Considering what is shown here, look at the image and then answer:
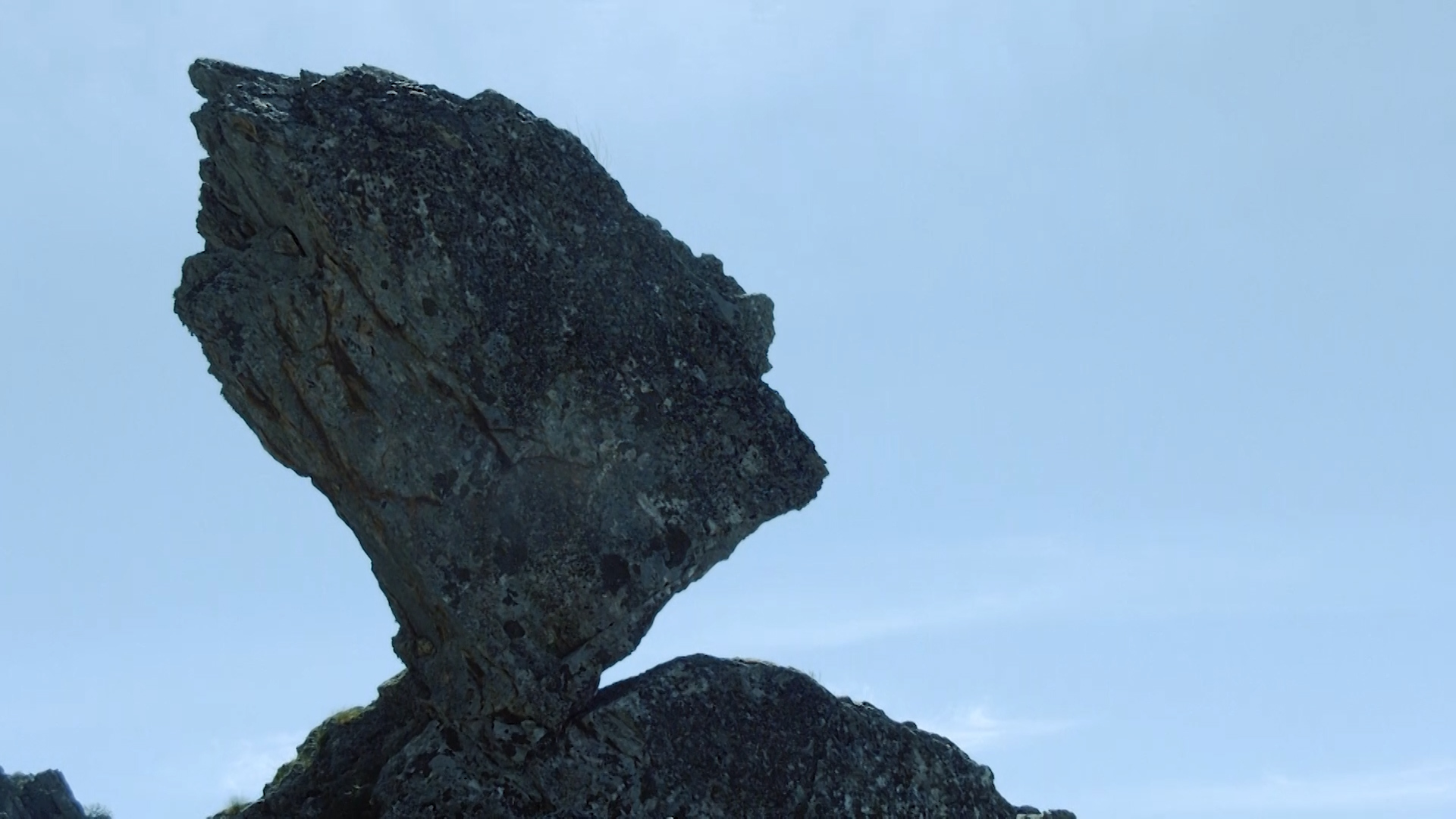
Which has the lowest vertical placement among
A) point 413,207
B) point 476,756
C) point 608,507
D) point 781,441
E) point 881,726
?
point 476,756

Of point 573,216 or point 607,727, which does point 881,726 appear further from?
point 573,216

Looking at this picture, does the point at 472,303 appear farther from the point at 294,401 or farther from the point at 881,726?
the point at 881,726

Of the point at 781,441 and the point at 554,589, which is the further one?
the point at 781,441

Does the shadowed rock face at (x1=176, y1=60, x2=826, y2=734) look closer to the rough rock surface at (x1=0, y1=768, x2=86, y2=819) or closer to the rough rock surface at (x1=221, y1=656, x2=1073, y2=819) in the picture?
the rough rock surface at (x1=221, y1=656, x2=1073, y2=819)

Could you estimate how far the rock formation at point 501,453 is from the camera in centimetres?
1501

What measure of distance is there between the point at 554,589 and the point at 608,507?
956 millimetres

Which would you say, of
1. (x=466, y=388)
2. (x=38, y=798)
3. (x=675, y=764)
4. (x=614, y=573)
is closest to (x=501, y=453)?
(x=466, y=388)

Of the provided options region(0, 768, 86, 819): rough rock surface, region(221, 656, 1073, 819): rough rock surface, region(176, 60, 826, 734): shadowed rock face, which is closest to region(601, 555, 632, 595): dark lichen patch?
region(176, 60, 826, 734): shadowed rock face

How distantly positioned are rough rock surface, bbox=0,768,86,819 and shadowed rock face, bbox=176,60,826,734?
9.22 metres

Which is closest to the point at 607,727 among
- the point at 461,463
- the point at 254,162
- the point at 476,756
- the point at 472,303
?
the point at 476,756

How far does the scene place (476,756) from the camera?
14.8 meters

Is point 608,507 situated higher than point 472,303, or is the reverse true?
point 472,303

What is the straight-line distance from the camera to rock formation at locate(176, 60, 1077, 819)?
15008mm

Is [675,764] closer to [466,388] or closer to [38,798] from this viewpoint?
[466,388]
